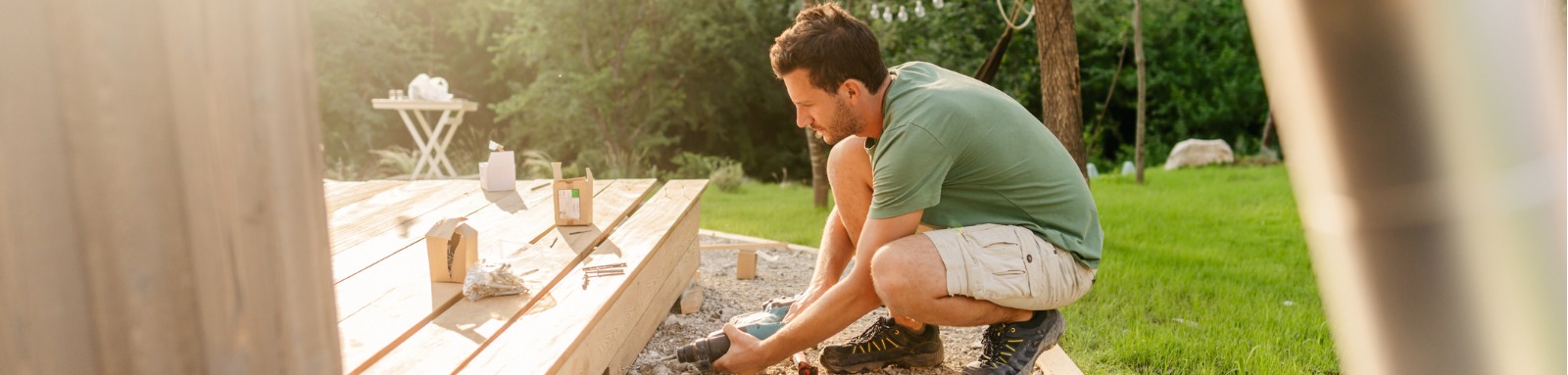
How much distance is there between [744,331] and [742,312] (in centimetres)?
89

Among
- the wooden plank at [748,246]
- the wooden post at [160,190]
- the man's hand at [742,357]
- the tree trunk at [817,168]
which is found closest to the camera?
the wooden post at [160,190]

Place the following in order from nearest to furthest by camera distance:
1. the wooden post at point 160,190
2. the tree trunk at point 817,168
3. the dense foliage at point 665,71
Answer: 1. the wooden post at point 160,190
2. the tree trunk at point 817,168
3. the dense foliage at point 665,71

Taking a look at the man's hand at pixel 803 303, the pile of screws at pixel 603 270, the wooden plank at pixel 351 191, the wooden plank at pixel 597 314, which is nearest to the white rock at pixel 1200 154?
the wooden plank at pixel 597 314

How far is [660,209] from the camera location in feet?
11.1

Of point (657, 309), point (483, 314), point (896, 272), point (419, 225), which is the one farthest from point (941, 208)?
point (419, 225)

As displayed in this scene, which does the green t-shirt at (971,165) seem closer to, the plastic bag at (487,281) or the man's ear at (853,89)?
the man's ear at (853,89)

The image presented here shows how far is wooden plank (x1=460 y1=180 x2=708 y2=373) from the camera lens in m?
1.72

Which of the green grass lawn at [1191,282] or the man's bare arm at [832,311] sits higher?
the man's bare arm at [832,311]

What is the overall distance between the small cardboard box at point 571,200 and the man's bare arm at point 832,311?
2.98 ft

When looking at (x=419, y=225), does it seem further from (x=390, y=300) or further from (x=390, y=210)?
(x=390, y=300)

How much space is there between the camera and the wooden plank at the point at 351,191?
3.64 meters

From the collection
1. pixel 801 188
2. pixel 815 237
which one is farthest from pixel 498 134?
pixel 815 237

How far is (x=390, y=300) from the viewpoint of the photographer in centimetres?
212

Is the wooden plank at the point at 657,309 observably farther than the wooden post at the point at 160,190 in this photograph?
Yes
